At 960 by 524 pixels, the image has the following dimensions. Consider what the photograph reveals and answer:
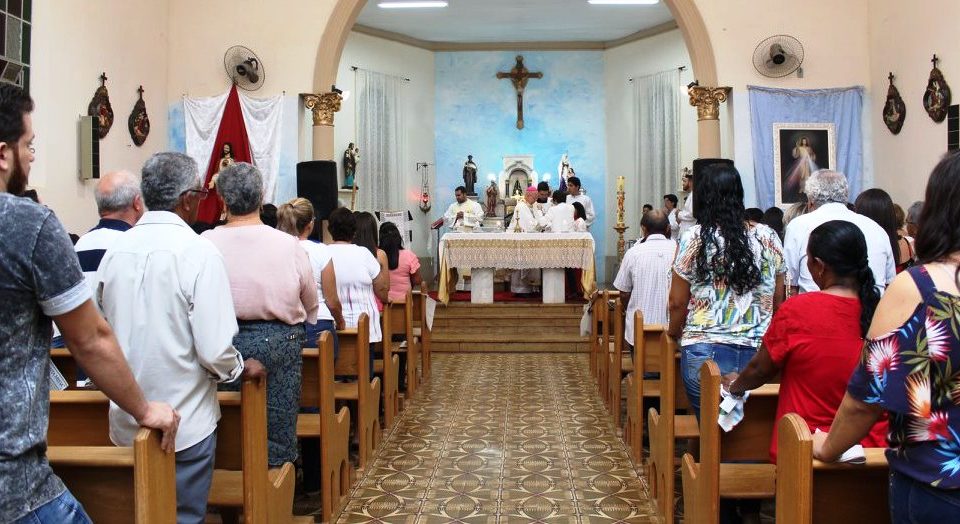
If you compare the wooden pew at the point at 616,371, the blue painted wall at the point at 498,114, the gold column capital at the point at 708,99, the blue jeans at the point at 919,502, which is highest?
the blue painted wall at the point at 498,114

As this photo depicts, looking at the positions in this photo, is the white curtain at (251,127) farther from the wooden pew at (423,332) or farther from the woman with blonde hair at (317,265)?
the woman with blonde hair at (317,265)

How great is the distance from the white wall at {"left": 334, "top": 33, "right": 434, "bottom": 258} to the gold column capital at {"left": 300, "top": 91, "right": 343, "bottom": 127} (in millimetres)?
4041

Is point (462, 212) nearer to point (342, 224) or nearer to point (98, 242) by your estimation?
point (342, 224)

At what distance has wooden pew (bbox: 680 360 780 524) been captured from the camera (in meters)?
2.82

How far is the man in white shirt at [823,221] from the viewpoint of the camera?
4043 mm

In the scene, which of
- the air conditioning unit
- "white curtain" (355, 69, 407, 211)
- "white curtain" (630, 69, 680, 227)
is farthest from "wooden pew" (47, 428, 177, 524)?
"white curtain" (630, 69, 680, 227)

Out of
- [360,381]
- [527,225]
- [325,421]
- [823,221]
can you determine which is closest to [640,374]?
[823,221]

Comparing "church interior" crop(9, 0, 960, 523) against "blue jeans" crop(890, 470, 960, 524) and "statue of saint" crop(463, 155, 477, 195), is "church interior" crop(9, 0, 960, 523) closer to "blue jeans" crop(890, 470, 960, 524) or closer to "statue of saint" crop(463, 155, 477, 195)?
"statue of saint" crop(463, 155, 477, 195)

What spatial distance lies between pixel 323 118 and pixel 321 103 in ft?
0.56

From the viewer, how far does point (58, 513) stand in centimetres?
159

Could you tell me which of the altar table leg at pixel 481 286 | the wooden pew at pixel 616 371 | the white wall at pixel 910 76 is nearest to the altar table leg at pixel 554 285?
the altar table leg at pixel 481 286

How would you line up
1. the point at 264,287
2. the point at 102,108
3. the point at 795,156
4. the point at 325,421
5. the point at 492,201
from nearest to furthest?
the point at 264,287, the point at 325,421, the point at 102,108, the point at 795,156, the point at 492,201

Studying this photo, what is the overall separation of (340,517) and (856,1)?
27.2 ft

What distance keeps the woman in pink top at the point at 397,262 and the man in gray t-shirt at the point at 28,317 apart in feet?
17.0
